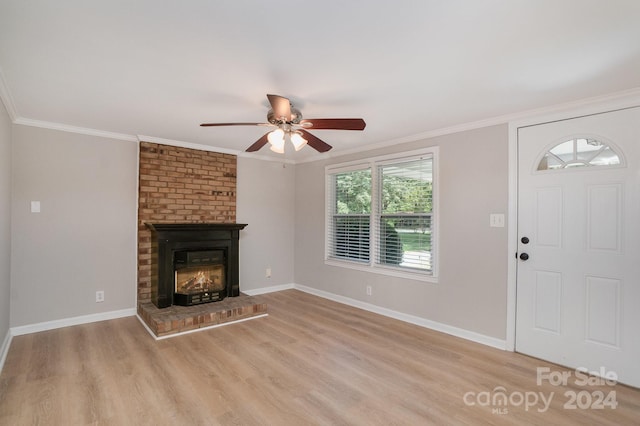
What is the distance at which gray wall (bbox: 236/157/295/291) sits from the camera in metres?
5.17

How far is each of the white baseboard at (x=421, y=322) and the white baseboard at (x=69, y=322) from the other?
9.01 ft

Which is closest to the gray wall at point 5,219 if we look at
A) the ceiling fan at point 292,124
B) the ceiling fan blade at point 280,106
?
the ceiling fan at point 292,124

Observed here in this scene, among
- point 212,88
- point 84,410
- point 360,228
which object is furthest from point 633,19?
point 84,410

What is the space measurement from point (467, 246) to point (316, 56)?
2.59 meters

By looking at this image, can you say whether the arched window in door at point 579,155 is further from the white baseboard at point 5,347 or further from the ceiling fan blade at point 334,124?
the white baseboard at point 5,347

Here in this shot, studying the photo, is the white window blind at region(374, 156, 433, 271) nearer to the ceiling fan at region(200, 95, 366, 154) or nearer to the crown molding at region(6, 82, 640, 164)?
the crown molding at region(6, 82, 640, 164)

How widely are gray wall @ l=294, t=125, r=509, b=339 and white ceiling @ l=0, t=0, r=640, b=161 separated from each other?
465mm

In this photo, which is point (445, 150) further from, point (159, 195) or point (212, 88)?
point (159, 195)

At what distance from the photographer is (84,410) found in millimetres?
2152

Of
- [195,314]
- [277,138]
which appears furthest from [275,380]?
[277,138]

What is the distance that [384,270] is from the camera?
4.30 metres

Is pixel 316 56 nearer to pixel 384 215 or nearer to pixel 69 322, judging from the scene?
pixel 384 215

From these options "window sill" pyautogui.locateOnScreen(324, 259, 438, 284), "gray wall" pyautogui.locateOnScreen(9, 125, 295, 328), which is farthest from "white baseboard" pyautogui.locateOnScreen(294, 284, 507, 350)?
"gray wall" pyautogui.locateOnScreen(9, 125, 295, 328)

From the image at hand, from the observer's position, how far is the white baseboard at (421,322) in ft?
10.7
